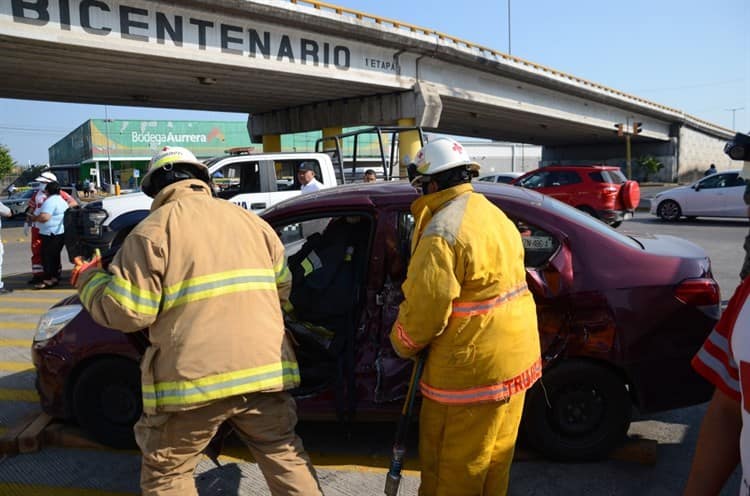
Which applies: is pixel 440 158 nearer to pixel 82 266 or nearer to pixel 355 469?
pixel 82 266

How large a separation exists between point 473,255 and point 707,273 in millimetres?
1944

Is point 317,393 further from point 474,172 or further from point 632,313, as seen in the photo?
point 632,313

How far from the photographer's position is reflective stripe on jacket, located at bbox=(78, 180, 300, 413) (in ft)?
6.90

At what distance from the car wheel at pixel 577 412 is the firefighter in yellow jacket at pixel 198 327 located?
57.3 inches

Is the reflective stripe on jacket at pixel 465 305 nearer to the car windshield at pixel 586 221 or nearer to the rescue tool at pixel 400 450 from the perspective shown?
the rescue tool at pixel 400 450

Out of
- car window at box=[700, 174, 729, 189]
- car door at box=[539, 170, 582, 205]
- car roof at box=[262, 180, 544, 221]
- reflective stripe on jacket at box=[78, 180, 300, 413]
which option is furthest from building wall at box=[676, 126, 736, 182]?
reflective stripe on jacket at box=[78, 180, 300, 413]

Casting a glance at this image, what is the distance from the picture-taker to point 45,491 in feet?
10.4

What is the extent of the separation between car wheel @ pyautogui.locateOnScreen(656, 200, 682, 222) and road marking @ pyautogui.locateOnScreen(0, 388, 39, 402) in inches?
645

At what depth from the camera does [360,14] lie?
61.9 ft

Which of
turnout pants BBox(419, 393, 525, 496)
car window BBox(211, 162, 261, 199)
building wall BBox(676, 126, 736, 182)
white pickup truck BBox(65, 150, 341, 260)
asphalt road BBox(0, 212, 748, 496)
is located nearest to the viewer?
turnout pants BBox(419, 393, 525, 496)

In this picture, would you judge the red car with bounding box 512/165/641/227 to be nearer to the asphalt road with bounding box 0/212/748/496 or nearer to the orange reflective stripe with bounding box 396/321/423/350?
the asphalt road with bounding box 0/212/748/496

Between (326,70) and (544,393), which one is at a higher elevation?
(326,70)

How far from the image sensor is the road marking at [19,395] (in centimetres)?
444

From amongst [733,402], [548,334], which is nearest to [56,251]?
[548,334]
